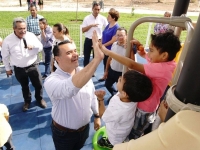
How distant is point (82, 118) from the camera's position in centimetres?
235

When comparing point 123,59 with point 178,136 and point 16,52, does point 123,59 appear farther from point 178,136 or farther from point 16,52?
point 16,52

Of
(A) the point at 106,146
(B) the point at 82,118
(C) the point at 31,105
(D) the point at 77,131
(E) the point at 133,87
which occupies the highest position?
(E) the point at 133,87

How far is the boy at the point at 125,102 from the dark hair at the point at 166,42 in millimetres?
315

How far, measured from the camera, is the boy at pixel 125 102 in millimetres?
1549

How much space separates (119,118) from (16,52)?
2.94m

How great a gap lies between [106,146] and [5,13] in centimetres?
1527

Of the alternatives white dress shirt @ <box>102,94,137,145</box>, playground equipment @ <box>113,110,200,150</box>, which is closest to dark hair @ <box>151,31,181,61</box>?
white dress shirt @ <box>102,94,137,145</box>

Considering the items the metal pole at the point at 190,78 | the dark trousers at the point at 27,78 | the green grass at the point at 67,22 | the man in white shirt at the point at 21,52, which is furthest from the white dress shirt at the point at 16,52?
the green grass at the point at 67,22

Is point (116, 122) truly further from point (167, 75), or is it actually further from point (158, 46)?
point (158, 46)

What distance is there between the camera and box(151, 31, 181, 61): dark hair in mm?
1643

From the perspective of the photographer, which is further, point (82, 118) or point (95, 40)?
point (82, 118)

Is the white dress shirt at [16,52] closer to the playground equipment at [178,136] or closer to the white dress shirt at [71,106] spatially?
the white dress shirt at [71,106]

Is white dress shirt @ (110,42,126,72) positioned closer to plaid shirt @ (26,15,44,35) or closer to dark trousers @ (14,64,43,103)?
dark trousers @ (14,64,43,103)

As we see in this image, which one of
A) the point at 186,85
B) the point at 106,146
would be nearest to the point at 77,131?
the point at 106,146
